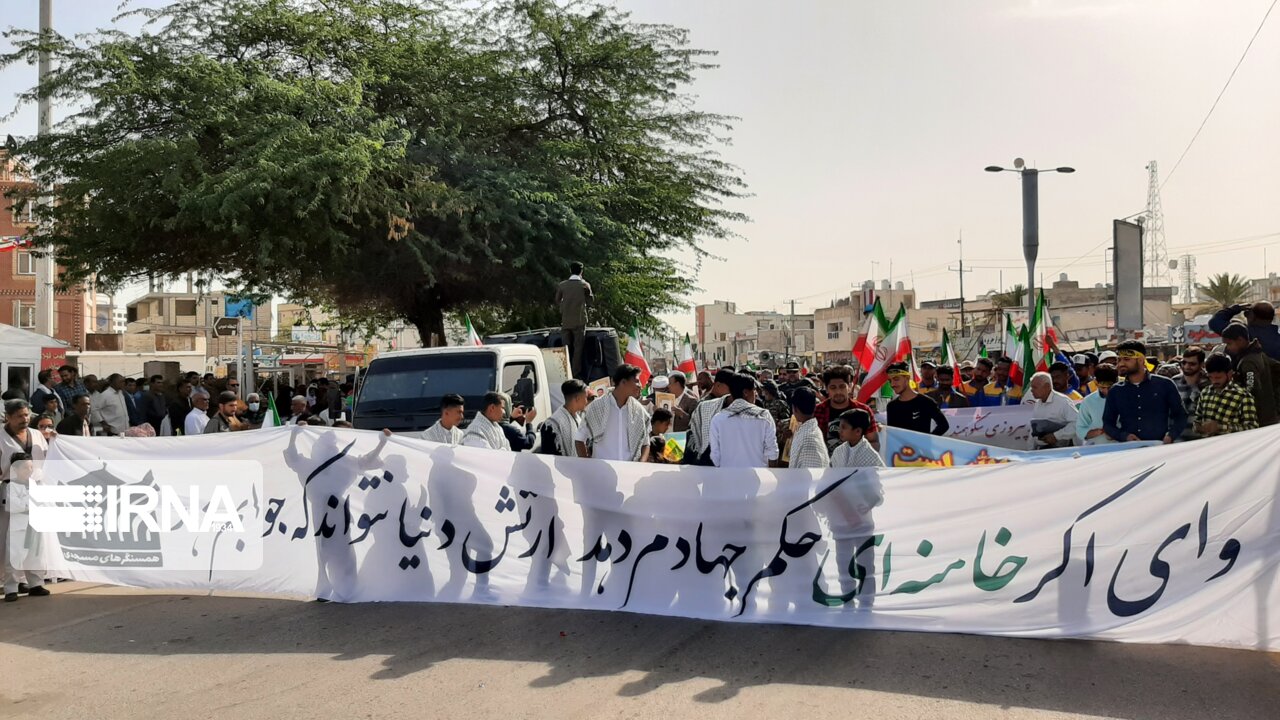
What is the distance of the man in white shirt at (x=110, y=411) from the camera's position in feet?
47.6

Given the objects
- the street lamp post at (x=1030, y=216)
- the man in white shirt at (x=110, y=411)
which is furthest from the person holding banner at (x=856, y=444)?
the street lamp post at (x=1030, y=216)

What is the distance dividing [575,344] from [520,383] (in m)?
3.80

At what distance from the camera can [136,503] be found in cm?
855

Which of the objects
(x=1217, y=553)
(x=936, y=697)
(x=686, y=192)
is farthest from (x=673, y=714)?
(x=686, y=192)

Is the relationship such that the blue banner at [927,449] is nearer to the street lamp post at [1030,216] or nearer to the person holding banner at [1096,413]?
the person holding banner at [1096,413]

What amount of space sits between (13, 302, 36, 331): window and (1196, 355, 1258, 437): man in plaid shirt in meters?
55.2

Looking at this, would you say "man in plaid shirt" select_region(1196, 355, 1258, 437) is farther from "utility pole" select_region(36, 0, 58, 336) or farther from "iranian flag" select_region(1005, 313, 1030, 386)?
"utility pole" select_region(36, 0, 58, 336)

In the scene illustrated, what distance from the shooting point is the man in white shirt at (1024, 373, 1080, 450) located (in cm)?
1030

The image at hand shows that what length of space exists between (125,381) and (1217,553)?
578 inches

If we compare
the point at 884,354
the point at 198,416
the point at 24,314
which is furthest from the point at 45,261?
the point at 24,314

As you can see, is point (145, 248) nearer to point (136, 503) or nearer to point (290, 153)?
point (290, 153)

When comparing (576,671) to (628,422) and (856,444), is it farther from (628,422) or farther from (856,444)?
(628,422)

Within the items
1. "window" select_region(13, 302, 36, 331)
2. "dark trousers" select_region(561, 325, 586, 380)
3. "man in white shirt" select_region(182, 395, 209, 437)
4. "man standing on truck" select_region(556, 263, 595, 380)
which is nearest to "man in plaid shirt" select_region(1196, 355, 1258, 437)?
"man standing on truck" select_region(556, 263, 595, 380)

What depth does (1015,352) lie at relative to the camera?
58.8 ft
